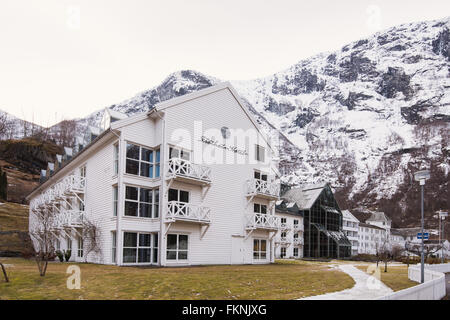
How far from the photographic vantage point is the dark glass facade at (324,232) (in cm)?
5666

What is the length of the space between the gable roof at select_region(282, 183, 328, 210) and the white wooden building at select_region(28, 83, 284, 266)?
26.4 metres

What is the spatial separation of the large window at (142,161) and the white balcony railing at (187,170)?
124 cm

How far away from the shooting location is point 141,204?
24.4 m

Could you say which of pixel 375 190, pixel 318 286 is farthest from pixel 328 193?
pixel 375 190

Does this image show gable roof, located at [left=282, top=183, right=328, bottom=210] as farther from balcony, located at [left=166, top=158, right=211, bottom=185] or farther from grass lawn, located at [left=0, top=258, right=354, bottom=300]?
grass lawn, located at [left=0, top=258, right=354, bottom=300]

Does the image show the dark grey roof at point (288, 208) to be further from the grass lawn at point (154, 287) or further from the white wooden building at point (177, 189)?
the grass lawn at point (154, 287)

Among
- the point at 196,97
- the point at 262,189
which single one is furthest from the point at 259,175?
the point at 196,97

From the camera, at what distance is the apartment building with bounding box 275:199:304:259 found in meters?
53.8

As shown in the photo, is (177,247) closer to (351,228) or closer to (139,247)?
(139,247)

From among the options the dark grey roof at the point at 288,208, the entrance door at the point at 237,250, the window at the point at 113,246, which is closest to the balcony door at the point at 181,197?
the window at the point at 113,246

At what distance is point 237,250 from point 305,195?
32.8 m

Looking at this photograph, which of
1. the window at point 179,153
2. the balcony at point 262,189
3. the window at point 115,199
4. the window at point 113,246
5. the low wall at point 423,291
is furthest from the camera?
the balcony at point 262,189

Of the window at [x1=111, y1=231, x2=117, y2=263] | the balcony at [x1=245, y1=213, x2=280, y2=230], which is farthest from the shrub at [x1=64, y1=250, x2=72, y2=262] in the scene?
the balcony at [x1=245, y1=213, x2=280, y2=230]
